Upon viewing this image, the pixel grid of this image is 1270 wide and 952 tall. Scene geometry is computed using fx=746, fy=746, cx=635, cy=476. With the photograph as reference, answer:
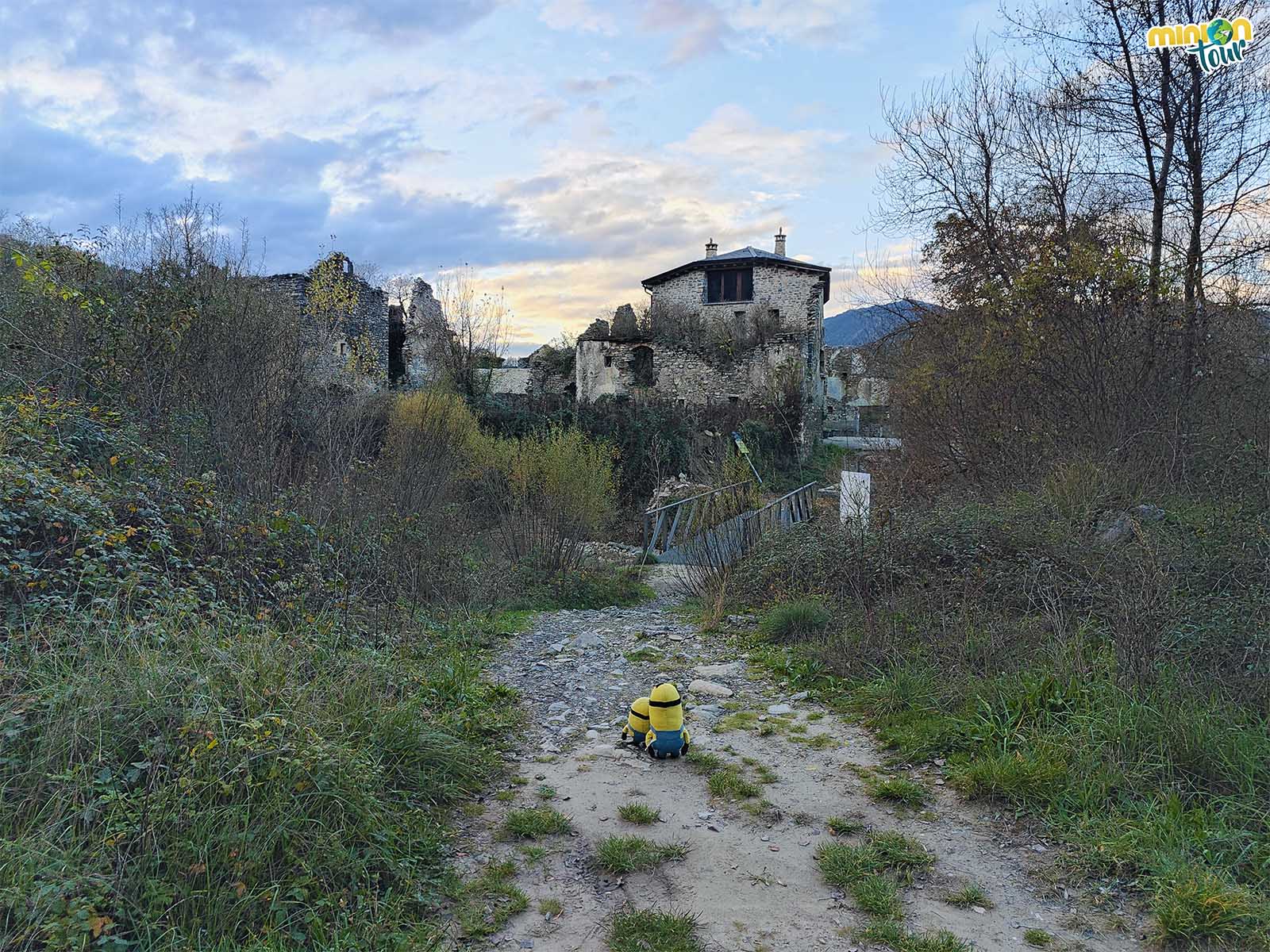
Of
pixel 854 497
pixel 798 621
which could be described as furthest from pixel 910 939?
pixel 854 497

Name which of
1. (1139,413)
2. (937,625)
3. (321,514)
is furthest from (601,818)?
(1139,413)

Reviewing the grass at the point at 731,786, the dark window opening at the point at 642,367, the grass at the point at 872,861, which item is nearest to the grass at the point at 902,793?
the grass at the point at 872,861

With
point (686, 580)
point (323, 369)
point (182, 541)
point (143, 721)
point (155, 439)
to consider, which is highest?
point (323, 369)

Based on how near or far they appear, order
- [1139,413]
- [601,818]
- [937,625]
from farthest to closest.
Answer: [1139,413]
[937,625]
[601,818]

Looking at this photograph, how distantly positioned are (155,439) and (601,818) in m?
5.27

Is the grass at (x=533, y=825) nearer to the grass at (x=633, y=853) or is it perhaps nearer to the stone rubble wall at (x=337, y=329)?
the grass at (x=633, y=853)

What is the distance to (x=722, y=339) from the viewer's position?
1008 inches

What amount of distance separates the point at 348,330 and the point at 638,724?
66.7ft

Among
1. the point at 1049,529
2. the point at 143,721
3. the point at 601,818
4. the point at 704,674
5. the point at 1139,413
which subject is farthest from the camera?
the point at 1139,413

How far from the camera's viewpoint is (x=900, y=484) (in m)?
10.3

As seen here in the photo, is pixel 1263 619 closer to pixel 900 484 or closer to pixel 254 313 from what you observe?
pixel 900 484

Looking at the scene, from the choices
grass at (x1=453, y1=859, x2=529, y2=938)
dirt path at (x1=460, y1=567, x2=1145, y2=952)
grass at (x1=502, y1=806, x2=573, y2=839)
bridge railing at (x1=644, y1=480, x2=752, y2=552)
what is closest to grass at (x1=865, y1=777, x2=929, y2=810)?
dirt path at (x1=460, y1=567, x2=1145, y2=952)

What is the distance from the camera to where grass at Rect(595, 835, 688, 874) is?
9.61 feet

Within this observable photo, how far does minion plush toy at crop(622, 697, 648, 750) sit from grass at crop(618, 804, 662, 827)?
0.70 m
